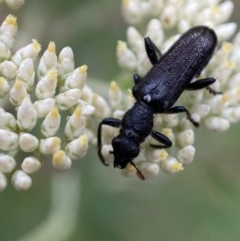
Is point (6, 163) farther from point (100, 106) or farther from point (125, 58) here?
point (125, 58)

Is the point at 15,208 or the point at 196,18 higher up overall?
the point at 196,18

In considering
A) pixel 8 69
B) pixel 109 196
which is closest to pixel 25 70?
pixel 8 69

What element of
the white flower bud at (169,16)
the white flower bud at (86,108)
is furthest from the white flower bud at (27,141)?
the white flower bud at (169,16)

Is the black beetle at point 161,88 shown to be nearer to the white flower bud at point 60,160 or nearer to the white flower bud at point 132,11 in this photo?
the white flower bud at point 60,160

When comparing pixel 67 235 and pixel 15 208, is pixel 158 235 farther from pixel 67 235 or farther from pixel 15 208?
pixel 15 208

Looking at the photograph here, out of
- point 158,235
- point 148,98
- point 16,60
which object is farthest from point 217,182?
point 16,60

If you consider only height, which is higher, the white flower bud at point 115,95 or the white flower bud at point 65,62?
the white flower bud at point 65,62

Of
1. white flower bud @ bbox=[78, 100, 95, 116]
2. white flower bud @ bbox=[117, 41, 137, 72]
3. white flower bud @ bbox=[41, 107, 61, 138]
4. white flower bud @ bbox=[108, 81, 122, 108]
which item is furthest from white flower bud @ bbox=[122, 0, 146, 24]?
white flower bud @ bbox=[41, 107, 61, 138]
